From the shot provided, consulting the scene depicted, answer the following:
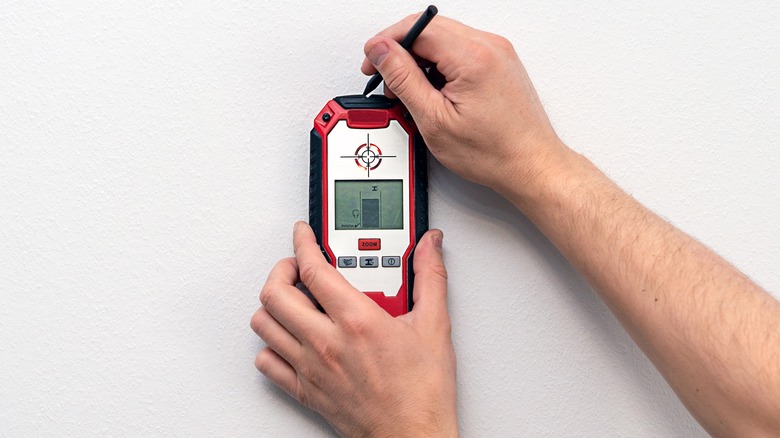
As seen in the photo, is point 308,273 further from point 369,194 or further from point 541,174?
point 541,174

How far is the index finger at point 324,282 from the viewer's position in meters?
0.74

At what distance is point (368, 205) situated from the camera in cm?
81

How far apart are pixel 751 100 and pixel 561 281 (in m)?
0.34

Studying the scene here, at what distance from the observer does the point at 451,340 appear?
32.5 inches

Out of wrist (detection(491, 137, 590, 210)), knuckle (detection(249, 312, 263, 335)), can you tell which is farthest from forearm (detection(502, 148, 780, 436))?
knuckle (detection(249, 312, 263, 335))

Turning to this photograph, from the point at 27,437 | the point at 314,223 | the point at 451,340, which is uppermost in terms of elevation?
the point at 314,223

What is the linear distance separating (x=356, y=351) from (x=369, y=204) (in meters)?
0.18

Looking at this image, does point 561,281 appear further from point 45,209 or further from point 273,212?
point 45,209

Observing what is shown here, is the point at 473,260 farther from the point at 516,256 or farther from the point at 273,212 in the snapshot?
the point at 273,212

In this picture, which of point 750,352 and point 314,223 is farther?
point 314,223

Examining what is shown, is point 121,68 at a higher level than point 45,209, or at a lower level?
higher

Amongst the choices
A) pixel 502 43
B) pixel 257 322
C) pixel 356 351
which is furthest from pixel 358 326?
pixel 502 43

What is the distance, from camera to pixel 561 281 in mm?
837

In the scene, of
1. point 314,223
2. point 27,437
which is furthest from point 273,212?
point 27,437
